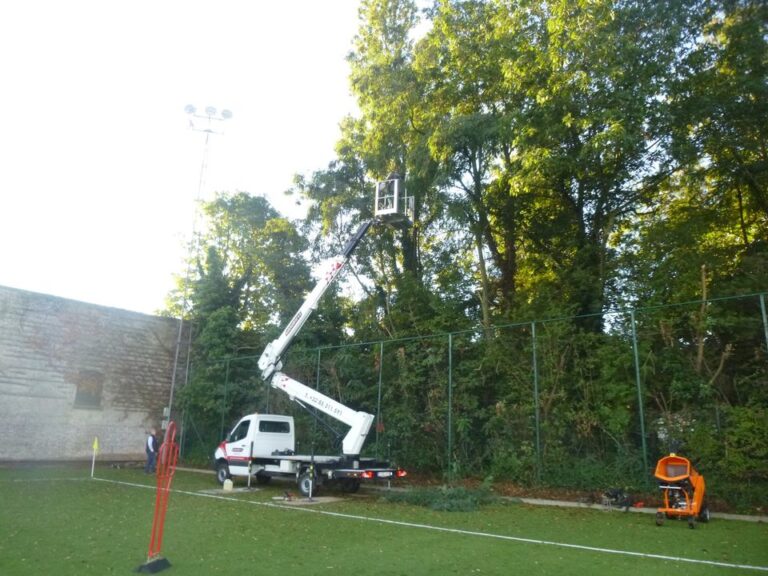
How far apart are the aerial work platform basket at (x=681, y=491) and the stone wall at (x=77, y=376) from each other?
748 inches

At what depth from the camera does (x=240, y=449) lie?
53.8ft

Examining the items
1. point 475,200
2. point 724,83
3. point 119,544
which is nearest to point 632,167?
point 724,83

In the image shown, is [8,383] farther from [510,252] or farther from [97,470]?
[510,252]

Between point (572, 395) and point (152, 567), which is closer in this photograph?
point (152, 567)

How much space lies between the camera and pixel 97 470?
19.6 metres

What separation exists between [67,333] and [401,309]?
12.1 meters

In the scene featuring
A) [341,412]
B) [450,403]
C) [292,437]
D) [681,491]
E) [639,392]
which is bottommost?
[681,491]

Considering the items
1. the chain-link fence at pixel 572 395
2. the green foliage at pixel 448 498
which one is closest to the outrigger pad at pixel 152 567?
the green foliage at pixel 448 498

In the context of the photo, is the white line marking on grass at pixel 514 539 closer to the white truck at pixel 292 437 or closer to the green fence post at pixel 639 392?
the white truck at pixel 292 437

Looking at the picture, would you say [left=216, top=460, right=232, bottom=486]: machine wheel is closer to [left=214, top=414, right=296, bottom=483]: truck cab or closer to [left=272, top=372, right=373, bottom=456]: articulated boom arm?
[left=214, top=414, right=296, bottom=483]: truck cab

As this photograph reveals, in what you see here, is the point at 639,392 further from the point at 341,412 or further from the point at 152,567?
the point at 152,567

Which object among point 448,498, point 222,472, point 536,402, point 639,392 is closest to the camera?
point 448,498

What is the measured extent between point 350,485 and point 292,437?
10.1 feet

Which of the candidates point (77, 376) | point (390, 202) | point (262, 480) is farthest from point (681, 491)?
point (77, 376)
